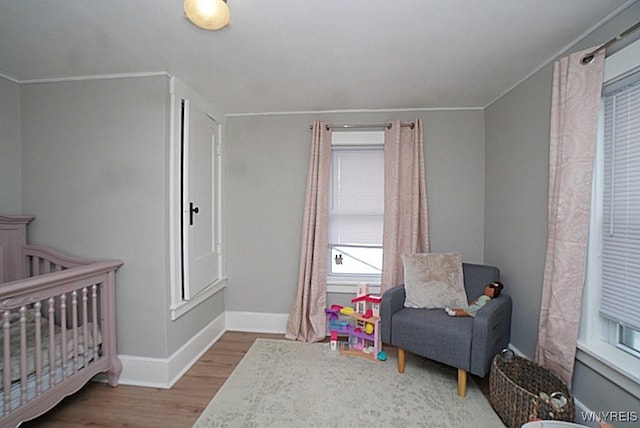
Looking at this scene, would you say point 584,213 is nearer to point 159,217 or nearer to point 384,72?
point 384,72

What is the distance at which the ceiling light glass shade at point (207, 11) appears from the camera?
130 centimetres

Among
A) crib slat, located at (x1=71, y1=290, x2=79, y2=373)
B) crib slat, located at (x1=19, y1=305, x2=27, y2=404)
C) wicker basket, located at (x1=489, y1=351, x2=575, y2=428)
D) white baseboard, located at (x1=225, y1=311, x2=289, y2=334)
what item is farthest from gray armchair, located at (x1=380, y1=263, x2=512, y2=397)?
crib slat, located at (x1=19, y1=305, x2=27, y2=404)

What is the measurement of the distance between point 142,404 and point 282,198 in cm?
199

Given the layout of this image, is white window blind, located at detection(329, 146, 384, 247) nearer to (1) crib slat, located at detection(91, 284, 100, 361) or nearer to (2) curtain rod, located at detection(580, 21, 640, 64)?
(2) curtain rod, located at detection(580, 21, 640, 64)

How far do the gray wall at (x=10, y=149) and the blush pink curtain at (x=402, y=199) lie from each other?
305cm

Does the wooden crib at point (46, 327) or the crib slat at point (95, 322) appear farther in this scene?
the crib slat at point (95, 322)

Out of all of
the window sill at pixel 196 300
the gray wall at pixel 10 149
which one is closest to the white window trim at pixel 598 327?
the window sill at pixel 196 300

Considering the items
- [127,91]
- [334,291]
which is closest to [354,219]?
[334,291]

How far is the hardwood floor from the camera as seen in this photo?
5.95 ft

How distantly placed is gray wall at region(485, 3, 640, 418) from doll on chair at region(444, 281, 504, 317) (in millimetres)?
174

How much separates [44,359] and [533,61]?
142 inches

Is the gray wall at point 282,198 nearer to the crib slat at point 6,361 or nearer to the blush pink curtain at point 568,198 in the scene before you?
the blush pink curtain at point 568,198

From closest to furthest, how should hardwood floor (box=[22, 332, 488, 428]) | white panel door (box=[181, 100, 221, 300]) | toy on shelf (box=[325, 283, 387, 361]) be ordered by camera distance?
hardwood floor (box=[22, 332, 488, 428]) → white panel door (box=[181, 100, 221, 300]) → toy on shelf (box=[325, 283, 387, 361])

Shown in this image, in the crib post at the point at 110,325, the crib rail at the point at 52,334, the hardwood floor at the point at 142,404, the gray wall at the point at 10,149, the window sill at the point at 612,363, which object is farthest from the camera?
the gray wall at the point at 10,149
